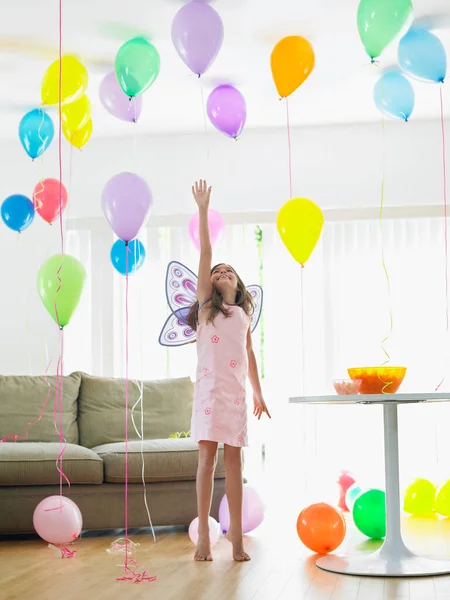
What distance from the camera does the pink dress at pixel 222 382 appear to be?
10.5 ft

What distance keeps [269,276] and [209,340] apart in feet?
8.74

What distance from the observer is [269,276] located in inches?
232

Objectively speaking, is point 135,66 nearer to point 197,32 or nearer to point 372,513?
point 197,32

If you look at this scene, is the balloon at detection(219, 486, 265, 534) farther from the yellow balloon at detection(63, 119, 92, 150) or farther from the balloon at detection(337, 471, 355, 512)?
the yellow balloon at detection(63, 119, 92, 150)

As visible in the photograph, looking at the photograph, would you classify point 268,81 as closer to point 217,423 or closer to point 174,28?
point 174,28

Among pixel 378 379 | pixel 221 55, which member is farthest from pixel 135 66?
pixel 378 379

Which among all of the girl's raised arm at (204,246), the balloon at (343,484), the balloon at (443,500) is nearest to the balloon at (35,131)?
the girl's raised arm at (204,246)

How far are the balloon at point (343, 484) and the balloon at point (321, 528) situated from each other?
1330 millimetres

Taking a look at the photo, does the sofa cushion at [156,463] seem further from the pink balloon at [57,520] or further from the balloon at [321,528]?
the balloon at [321,528]

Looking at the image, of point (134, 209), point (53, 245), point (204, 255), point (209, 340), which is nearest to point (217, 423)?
point (209, 340)

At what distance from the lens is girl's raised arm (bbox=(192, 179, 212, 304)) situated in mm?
3266

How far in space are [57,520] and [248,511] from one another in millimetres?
852

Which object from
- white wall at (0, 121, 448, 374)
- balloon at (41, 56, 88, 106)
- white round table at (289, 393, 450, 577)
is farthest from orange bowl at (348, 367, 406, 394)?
white wall at (0, 121, 448, 374)

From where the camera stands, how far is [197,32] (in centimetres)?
361
